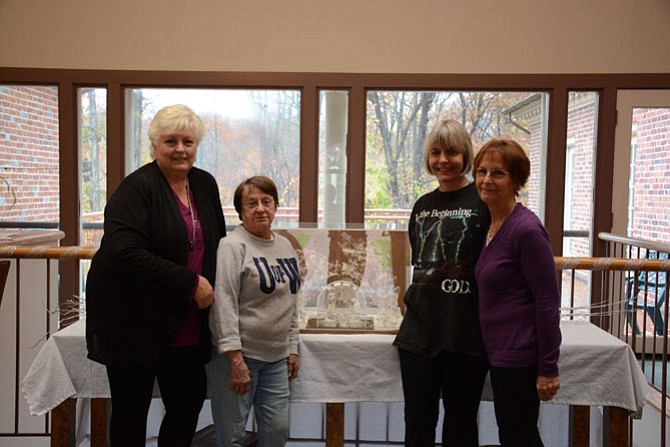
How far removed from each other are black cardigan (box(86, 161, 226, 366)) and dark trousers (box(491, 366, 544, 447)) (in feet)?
3.22

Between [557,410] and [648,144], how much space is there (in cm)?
243

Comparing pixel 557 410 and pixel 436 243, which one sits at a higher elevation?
pixel 436 243

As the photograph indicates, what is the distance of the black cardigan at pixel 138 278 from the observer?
1.80 metres

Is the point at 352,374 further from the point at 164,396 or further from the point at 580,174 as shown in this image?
the point at 580,174

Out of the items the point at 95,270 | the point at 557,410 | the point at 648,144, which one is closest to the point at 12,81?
the point at 95,270

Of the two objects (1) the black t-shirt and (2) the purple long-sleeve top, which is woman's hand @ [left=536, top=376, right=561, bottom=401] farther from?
(1) the black t-shirt

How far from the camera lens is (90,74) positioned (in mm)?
4383

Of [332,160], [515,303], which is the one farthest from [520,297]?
[332,160]

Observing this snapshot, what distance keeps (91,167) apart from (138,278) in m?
3.11

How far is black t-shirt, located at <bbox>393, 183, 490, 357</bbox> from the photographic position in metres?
1.88

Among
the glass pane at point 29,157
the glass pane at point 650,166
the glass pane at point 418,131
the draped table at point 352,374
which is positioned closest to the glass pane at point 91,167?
the glass pane at point 29,157

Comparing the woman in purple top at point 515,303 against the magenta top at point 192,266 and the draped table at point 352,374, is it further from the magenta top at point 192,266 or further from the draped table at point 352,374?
the magenta top at point 192,266

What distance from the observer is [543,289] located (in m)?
1.68

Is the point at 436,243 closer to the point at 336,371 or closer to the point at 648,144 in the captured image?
the point at 336,371
